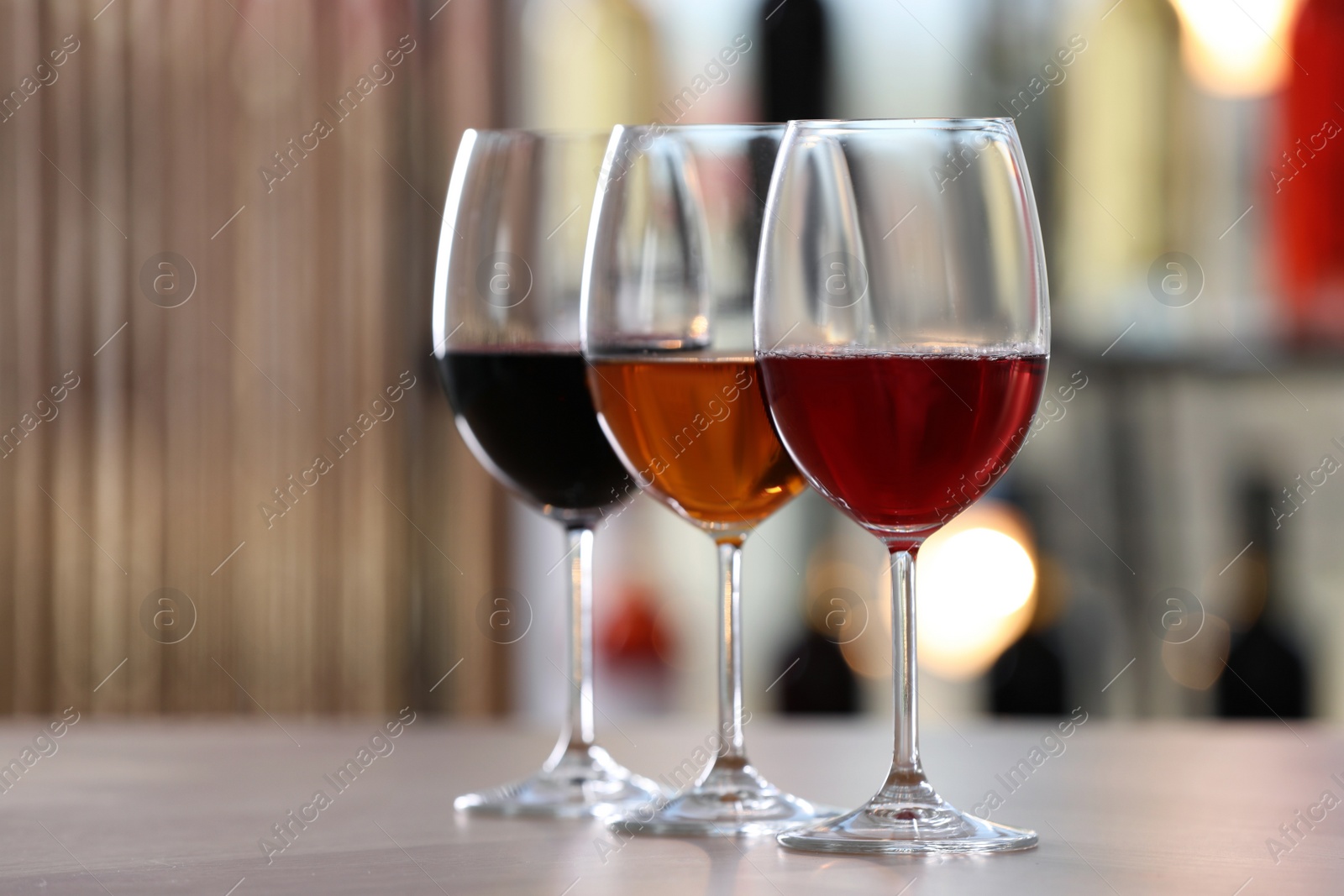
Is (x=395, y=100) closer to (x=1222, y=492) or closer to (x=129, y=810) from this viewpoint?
(x=1222, y=492)

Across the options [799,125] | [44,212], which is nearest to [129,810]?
[799,125]

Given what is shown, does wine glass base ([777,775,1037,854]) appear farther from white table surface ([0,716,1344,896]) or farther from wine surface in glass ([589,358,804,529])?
wine surface in glass ([589,358,804,529])

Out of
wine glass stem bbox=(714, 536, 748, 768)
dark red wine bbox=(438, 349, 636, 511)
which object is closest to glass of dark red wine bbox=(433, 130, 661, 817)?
dark red wine bbox=(438, 349, 636, 511)

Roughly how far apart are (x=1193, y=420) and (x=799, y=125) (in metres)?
1.24

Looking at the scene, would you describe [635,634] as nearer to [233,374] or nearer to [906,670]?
[233,374]

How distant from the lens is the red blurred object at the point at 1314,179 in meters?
1.68

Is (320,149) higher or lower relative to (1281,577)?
higher

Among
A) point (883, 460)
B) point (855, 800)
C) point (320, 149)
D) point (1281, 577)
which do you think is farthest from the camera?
point (320, 149)

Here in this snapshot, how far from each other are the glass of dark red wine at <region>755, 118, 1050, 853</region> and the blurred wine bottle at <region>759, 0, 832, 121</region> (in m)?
1.11

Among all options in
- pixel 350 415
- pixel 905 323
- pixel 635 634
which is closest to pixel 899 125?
pixel 905 323

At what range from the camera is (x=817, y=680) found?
1.81 m

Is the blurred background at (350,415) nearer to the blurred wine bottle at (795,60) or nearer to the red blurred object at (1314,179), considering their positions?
the blurred wine bottle at (795,60)

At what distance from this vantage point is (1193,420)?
1798 millimetres

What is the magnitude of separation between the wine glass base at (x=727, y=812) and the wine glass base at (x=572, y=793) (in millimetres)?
38
